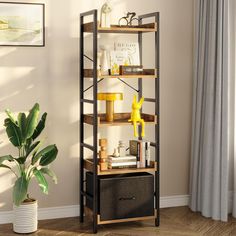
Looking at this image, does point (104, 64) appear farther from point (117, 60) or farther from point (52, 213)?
point (52, 213)

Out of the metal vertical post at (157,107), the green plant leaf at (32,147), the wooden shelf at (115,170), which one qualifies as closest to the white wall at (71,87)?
the wooden shelf at (115,170)

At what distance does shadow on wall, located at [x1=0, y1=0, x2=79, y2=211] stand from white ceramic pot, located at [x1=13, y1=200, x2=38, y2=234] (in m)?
0.33

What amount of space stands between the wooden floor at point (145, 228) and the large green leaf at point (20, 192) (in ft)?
1.38

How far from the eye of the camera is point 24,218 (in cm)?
430

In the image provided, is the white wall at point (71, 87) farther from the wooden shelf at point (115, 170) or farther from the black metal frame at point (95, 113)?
the wooden shelf at point (115, 170)

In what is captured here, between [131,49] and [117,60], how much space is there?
7.0 inches

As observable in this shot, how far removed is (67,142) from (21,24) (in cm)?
109

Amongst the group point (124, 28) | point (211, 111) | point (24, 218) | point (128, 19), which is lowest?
point (24, 218)

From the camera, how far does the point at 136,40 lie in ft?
15.9

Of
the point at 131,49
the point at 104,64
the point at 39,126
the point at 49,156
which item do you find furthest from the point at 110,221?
the point at 131,49

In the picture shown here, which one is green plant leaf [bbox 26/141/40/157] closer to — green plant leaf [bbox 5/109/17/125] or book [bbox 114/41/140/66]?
green plant leaf [bbox 5/109/17/125]

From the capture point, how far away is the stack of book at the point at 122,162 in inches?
173

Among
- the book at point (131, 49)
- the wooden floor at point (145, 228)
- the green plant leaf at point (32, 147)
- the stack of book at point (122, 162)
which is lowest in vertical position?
the wooden floor at point (145, 228)

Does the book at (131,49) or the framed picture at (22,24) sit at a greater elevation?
the framed picture at (22,24)
